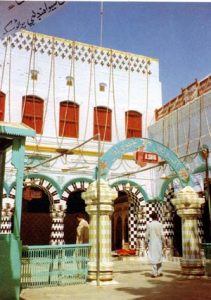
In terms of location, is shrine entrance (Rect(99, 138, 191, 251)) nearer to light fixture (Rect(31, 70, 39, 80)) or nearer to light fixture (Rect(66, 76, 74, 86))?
light fixture (Rect(66, 76, 74, 86))

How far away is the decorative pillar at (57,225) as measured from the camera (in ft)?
43.3

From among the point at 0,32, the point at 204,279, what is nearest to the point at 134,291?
the point at 204,279

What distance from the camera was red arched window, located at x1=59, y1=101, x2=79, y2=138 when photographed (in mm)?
14352

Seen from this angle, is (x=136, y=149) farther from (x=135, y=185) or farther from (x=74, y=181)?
(x=135, y=185)

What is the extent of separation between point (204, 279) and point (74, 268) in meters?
3.08

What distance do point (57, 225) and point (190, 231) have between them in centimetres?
557

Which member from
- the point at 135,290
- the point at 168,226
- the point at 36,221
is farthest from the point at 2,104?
the point at 135,290

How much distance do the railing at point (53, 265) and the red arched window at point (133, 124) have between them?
26.2 feet

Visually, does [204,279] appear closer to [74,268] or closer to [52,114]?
[74,268]

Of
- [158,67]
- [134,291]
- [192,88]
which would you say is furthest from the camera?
[158,67]

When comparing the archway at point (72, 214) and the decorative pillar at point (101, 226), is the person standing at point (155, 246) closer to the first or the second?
the decorative pillar at point (101, 226)

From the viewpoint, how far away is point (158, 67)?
16.6m

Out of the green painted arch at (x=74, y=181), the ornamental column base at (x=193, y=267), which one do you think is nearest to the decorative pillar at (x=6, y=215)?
the green painted arch at (x=74, y=181)

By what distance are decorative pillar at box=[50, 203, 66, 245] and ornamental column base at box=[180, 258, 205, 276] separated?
17.8 ft
